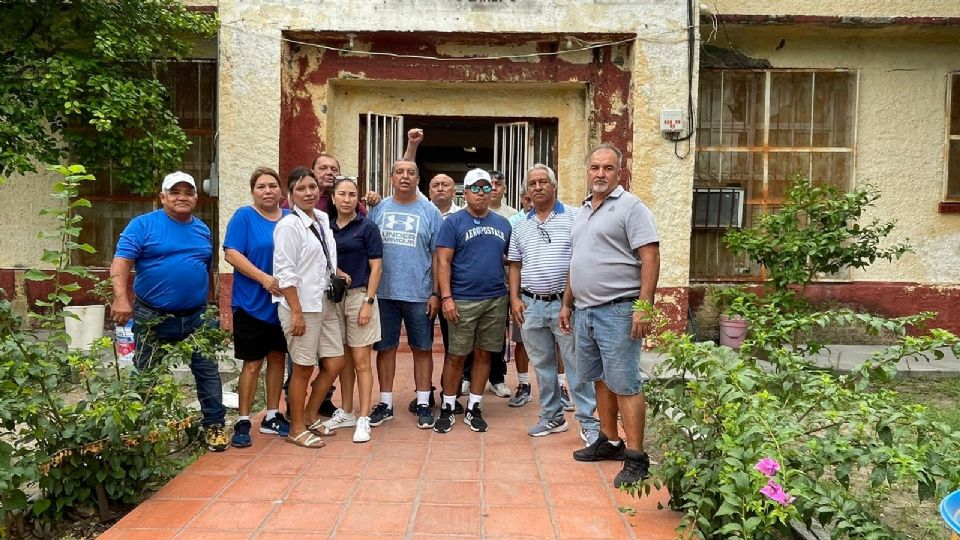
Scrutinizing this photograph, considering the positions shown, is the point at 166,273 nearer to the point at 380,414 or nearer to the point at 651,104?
the point at 380,414

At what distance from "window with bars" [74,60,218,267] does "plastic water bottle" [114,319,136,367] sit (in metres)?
4.49

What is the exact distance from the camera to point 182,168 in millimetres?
7969

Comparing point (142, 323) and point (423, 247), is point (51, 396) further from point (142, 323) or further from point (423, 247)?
point (423, 247)

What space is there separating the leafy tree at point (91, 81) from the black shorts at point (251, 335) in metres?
2.89

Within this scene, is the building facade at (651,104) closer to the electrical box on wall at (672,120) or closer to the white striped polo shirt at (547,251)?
the electrical box on wall at (672,120)

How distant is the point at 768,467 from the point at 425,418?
2554 mm

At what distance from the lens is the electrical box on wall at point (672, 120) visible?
6.98 meters

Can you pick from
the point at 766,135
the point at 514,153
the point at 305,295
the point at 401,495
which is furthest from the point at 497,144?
the point at 401,495

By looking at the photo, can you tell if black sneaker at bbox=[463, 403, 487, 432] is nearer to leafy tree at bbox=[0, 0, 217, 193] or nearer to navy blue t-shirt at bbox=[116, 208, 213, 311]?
navy blue t-shirt at bbox=[116, 208, 213, 311]

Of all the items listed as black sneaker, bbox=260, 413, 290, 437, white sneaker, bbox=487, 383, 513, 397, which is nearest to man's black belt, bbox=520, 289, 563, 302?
white sneaker, bbox=487, 383, 513, 397

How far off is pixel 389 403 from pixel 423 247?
109cm

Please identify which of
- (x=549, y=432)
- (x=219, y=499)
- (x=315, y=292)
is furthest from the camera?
(x=549, y=432)

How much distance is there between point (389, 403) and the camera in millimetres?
4781

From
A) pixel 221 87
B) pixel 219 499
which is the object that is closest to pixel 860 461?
pixel 219 499
